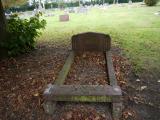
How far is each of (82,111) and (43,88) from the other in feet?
4.69

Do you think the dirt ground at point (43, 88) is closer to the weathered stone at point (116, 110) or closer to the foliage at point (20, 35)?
the weathered stone at point (116, 110)

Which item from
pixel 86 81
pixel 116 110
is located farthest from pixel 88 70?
pixel 116 110

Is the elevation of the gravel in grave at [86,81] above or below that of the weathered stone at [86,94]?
below

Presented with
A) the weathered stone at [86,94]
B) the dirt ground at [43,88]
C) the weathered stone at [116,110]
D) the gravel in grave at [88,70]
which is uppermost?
the weathered stone at [86,94]

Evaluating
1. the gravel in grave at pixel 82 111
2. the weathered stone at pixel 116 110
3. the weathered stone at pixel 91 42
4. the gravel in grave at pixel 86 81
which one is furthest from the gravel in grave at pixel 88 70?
the weathered stone at pixel 116 110

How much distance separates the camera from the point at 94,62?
763 centimetres

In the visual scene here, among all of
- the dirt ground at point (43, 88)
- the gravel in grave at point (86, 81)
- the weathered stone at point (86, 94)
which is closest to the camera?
the weathered stone at point (86, 94)

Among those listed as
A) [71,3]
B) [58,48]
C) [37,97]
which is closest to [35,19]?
[58,48]

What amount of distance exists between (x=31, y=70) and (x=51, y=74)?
0.83m

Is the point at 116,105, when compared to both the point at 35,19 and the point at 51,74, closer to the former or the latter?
the point at 51,74

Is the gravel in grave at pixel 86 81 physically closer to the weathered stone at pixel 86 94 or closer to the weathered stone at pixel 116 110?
the weathered stone at pixel 116 110

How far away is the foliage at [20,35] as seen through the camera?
8648 millimetres

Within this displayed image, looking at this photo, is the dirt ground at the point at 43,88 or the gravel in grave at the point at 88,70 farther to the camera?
the gravel in grave at the point at 88,70

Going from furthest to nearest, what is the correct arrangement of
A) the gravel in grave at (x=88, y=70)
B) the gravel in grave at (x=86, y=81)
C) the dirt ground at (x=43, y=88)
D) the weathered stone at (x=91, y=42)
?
1. the weathered stone at (x=91, y=42)
2. the gravel in grave at (x=88, y=70)
3. the dirt ground at (x=43, y=88)
4. the gravel in grave at (x=86, y=81)
